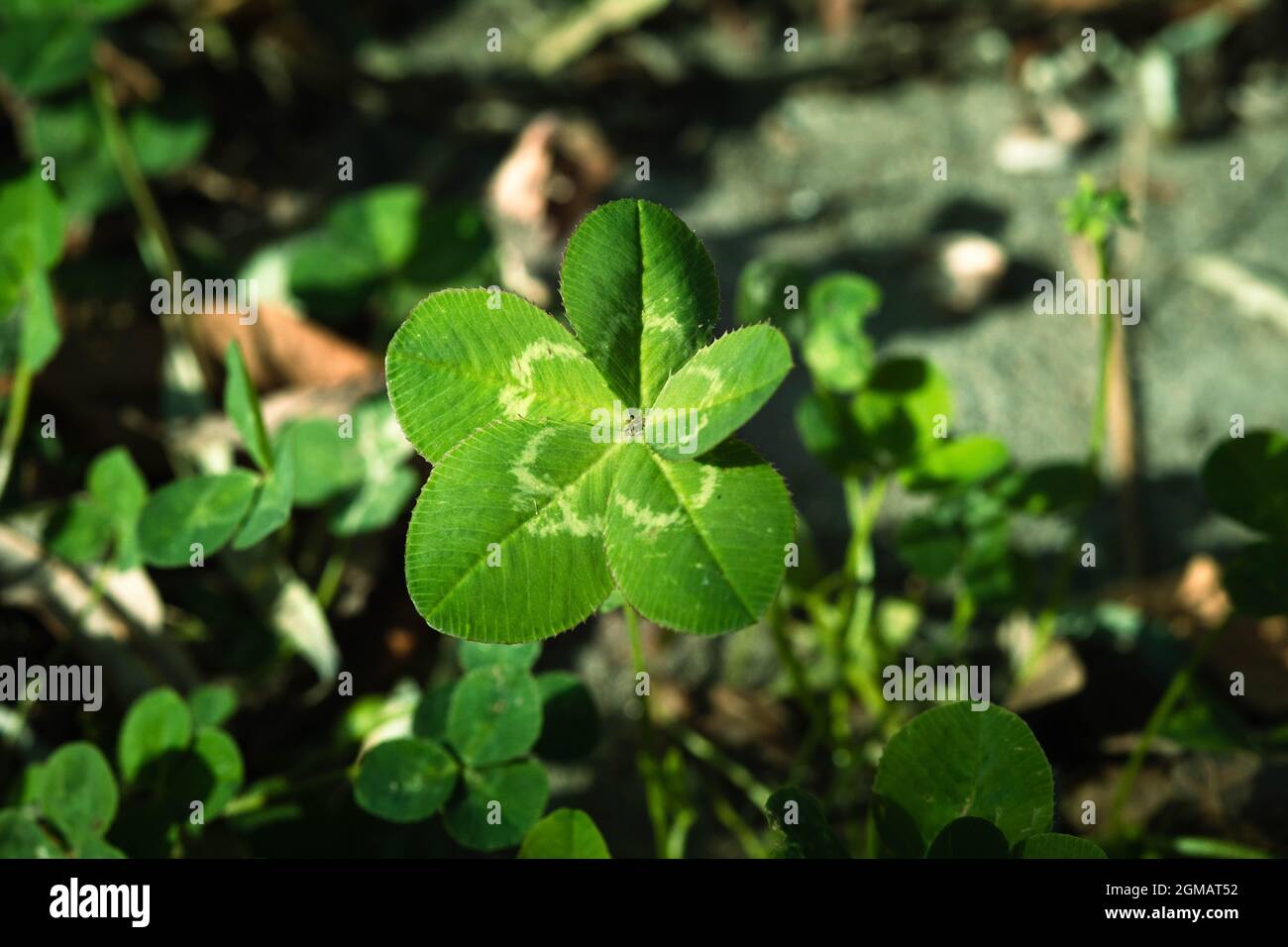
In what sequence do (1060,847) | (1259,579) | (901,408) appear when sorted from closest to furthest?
1. (1060,847)
2. (1259,579)
3. (901,408)

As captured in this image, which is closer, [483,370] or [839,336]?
[483,370]

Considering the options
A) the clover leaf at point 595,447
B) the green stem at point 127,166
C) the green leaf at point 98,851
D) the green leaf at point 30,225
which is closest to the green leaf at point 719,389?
the clover leaf at point 595,447

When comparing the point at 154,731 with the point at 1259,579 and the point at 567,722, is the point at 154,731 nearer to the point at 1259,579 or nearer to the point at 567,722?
the point at 567,722

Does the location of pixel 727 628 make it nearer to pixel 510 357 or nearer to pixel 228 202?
pixel 510 357

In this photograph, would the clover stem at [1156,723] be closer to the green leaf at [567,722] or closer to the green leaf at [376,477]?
the green leaf at [567,722]

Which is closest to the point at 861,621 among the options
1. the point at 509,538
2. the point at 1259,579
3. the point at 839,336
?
the point at 839,336
